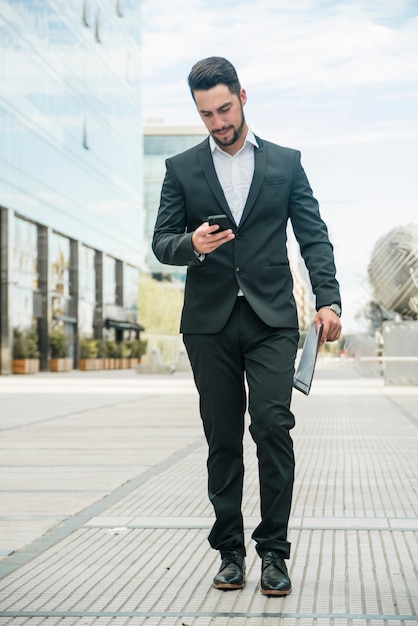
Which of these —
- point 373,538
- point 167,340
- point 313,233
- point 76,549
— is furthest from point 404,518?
point 167,340

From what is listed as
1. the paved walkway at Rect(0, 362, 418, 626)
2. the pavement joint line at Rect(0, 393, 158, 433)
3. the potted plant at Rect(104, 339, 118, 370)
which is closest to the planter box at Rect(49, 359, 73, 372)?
the potted plant at Rect(104, 339, 118, 370)

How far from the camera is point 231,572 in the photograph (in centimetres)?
454

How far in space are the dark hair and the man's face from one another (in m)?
0.02

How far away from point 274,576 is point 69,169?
52347mm

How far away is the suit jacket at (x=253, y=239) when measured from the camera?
4535mm

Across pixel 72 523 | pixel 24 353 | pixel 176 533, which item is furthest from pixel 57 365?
pixel 176 533

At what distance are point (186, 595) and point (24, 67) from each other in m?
44.8

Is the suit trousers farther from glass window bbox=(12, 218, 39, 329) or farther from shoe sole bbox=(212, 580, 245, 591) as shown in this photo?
glass window bbox=(12, 218, 39, 329)

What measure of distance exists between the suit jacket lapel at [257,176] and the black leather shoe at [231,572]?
4.42ft

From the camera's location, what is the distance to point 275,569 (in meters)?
4.45

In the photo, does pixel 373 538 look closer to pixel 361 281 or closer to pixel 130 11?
pixel 361 281

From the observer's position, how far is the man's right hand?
4242 millimetres

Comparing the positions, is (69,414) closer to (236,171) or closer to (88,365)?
(236,171)

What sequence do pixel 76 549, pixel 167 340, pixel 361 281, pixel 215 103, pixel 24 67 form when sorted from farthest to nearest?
pixel 167 340
pixel 24 67
pixel 361 281
pixel 76 549
pixel 215 103
